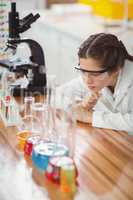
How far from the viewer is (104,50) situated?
88.5 inches

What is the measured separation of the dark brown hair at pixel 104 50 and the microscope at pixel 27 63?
47 cm

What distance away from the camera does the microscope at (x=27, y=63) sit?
255 cm

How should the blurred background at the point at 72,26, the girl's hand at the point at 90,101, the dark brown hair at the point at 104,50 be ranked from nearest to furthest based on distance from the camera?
the dark brown hair at the point at 104,50 < the girl's hand at the point at 90,101 < the blurred background at the point at 72,26

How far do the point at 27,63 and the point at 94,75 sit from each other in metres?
0.56

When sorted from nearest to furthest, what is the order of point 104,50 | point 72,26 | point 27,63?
point 104,50, point 27,63, point 72,26

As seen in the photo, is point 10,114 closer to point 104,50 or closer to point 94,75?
point 94,75

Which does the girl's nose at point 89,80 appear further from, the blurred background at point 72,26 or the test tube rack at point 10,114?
the blurred background at point 72,26

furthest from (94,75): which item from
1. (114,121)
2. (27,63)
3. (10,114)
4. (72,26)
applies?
(72,26)

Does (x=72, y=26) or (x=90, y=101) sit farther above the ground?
(x=72, y=26)

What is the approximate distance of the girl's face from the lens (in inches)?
87.7

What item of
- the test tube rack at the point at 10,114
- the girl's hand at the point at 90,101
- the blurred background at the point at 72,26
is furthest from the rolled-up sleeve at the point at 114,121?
the blurred background at the point at 72,26

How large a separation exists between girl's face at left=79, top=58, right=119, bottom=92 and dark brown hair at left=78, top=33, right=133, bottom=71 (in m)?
0.02

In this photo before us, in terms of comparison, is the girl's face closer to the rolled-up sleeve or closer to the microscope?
the rolled-up sleeve

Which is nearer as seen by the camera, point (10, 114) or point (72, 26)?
point (10, 114)
